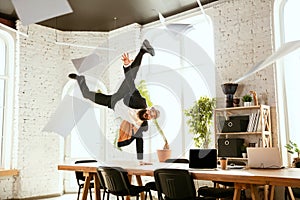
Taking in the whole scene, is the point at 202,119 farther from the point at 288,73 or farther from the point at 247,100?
the point at 288,73

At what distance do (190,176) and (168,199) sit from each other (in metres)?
0.43

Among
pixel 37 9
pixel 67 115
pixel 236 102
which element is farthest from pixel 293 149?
pixel 37 9

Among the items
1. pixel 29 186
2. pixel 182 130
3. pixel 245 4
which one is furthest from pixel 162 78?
pixel 29 186

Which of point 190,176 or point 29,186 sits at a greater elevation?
point 190,176

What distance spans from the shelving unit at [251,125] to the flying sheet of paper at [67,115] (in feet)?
10.1

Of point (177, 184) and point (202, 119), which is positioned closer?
point (177, 184)

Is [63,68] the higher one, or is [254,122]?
[63,68]

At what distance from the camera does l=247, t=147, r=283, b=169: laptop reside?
13.9ft

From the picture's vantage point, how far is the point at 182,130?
23.5 ft

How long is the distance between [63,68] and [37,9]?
226 inches

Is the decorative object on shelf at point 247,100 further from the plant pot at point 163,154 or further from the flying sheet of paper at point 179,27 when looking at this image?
the flying sheet of paper at point 179,27

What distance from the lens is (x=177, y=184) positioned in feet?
13.1

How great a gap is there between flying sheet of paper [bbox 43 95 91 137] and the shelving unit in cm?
307

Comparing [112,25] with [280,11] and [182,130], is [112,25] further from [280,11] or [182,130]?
[280,11]
